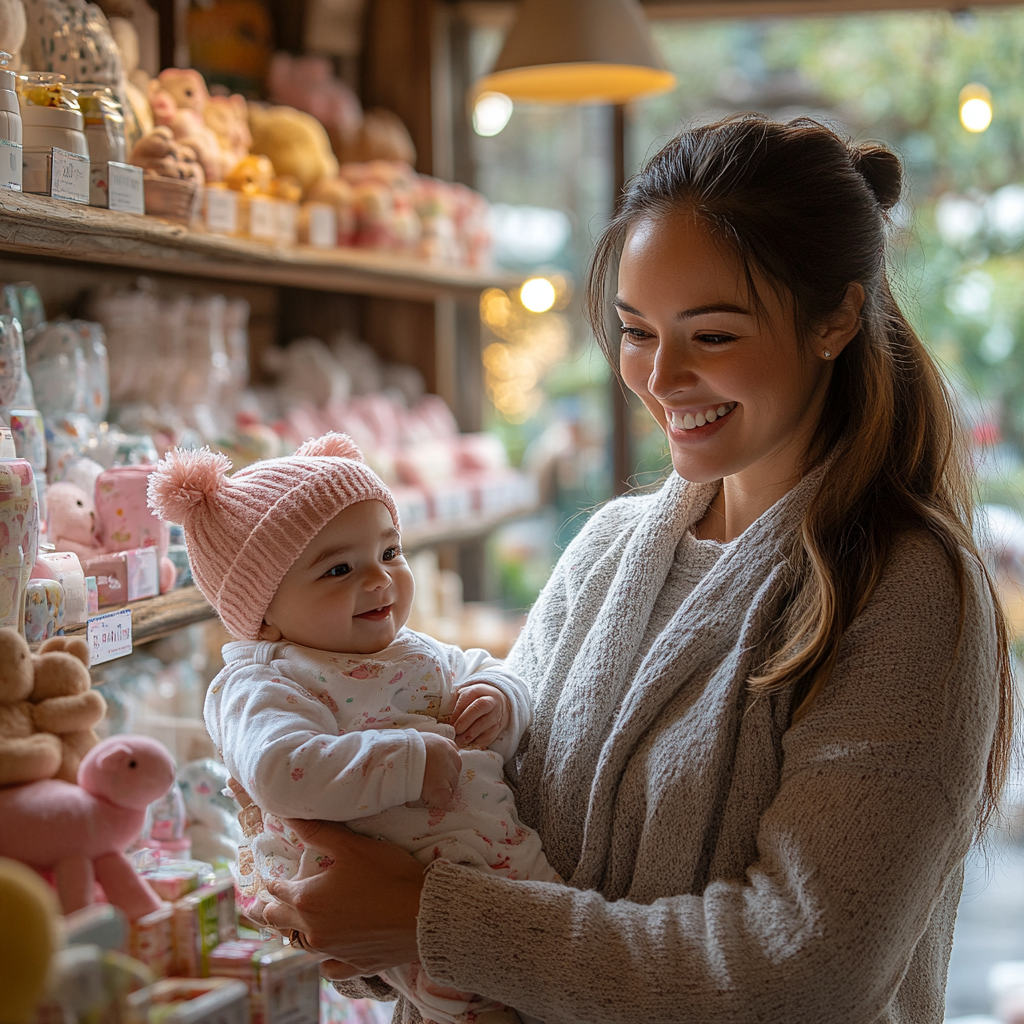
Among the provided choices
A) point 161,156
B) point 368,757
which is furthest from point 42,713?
point 161,156

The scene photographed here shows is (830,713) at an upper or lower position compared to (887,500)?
lower

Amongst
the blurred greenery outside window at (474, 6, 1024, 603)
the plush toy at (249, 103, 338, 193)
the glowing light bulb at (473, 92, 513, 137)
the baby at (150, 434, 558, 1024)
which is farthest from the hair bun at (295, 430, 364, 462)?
the glowing light bulb at (473, 92, 513, 137)

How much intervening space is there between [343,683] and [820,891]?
0.53 metres

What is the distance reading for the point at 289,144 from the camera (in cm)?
241

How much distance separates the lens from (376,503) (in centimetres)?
129

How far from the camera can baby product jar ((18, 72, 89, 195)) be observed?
1342mm

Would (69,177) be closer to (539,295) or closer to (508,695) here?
(508,695)

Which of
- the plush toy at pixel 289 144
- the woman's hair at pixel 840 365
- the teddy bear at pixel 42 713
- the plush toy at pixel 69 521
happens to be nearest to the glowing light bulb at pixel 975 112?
the plush toy at pixel 289 144

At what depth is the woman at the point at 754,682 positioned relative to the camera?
1007 millimetres

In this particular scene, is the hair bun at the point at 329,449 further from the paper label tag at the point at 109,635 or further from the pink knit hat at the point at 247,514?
the paper label tag at the point at 109,635

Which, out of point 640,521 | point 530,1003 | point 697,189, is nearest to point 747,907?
point 530,1003

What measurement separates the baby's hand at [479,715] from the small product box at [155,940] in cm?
47

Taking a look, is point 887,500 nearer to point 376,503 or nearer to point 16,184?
point 376,503

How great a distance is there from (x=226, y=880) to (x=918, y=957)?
768 mm
